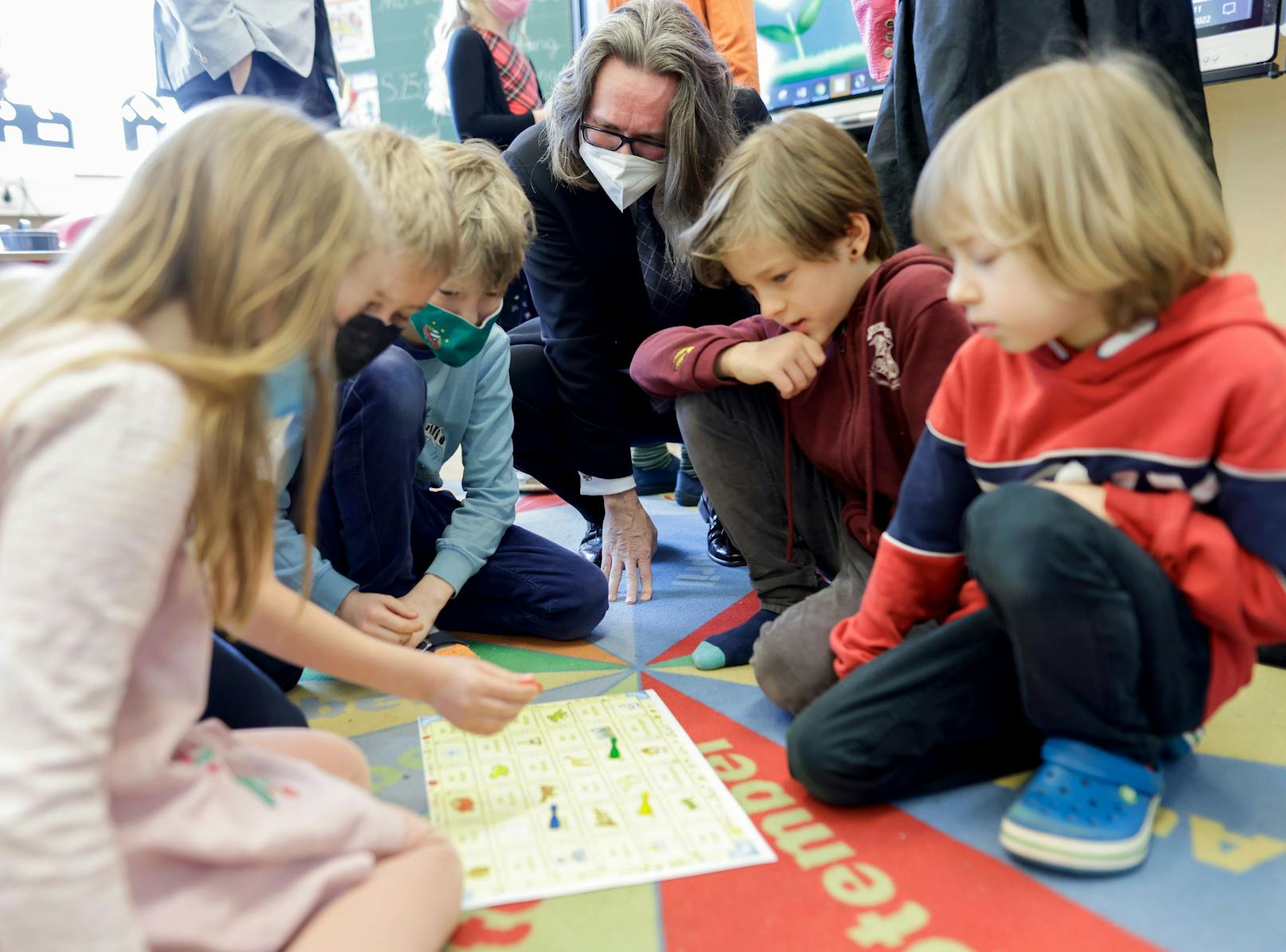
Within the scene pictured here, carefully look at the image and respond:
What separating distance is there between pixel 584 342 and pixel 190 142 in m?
1.02

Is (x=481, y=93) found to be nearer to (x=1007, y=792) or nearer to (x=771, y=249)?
(x=771, y=249)

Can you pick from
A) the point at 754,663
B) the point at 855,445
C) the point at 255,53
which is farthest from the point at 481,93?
the point at 754,663

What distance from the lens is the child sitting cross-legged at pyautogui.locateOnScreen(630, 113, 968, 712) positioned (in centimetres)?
107

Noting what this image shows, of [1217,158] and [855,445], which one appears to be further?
[1217,158]

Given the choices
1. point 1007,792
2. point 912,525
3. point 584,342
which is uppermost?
point 584,342

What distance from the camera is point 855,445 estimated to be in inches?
45.5

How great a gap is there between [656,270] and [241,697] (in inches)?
36.2

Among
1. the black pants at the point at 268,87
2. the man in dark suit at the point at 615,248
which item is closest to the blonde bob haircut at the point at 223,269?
the man in dark suit at the point at 615,248

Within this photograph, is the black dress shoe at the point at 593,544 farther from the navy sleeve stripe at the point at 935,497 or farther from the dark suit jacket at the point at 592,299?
the navy sleeve stripe at the point at 935,497

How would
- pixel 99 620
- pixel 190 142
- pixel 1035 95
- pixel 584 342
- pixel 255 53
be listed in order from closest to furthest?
1. pixel 99 620
2. pixel 190 142
3. pixel 1035 95
4. pixel 584 342
5. pixel 255 53

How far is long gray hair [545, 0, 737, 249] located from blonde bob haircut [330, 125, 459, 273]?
41 centimetres

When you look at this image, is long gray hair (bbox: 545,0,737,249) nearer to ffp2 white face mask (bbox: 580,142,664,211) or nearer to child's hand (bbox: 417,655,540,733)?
ffp2 white face mask (bbox: 580,142,664,211)

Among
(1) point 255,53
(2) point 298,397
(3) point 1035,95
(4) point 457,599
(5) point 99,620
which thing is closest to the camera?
(5) point 99,620

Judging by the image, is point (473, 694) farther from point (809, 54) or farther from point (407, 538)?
point (809, 54)
